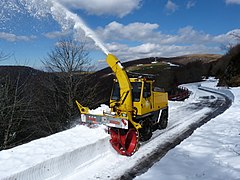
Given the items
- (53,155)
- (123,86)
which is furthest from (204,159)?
(53,155)

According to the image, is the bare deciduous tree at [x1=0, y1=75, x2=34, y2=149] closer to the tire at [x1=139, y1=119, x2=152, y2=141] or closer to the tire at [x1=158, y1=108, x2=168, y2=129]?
the tire at [x1=158, y1=108, x2=168, y2=129]

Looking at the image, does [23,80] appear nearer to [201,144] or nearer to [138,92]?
[138,92]

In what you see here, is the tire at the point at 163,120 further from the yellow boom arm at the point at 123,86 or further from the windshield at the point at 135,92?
the yellow boom arm at the point at 123,86

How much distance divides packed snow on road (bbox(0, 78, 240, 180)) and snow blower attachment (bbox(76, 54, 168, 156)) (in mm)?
391

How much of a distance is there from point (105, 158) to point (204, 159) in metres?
3.14

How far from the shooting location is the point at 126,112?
862 cm

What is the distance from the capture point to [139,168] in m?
7.47

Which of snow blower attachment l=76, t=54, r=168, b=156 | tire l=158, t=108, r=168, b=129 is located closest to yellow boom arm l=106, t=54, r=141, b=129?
snow blower attachment l=76, t=54, r=168, b=156

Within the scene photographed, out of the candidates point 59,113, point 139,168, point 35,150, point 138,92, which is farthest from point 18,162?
point 59,113

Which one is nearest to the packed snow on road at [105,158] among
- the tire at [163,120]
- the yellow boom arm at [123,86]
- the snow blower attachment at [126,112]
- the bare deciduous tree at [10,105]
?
the snow blower attachment at [126,112]

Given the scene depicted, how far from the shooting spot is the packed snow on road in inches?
247

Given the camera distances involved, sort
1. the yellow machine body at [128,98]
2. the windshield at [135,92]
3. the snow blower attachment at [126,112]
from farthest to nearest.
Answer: the windshield at [135,92], the yellow machine body at [128,98], the snow blower attachment at [126,112]

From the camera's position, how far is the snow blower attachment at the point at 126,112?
855 centimetres

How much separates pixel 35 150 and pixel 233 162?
5.55 meters
